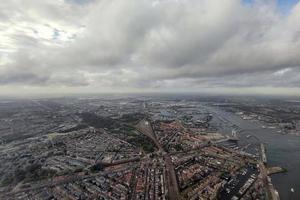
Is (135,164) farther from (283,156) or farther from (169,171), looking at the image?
(283,156)

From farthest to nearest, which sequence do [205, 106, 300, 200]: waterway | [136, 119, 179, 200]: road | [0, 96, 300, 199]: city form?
[205, 106, 300, 200]: waterway < [0, 96, 300, 199]: city < [136, 119, 179, 200]: road

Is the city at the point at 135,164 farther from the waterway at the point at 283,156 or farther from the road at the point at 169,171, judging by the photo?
the waterway at the point at 283,156

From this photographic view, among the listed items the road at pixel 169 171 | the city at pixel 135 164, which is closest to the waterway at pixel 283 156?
the city at pixel 135 164

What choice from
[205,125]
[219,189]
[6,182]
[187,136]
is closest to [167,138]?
[187,136]

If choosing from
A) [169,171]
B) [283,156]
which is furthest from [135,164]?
[283,156]

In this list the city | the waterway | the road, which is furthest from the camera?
the waterway

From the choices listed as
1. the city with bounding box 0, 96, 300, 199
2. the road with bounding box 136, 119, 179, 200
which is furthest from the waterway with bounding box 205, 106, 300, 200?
the road with bounding box 136, 119, 179, 200

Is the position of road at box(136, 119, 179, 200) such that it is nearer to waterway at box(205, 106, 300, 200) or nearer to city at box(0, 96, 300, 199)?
city at box(0, 96, 300, 199)

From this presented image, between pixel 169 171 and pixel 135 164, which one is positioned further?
pixel 135 164

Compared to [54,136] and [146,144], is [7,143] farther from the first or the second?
[146,144]
